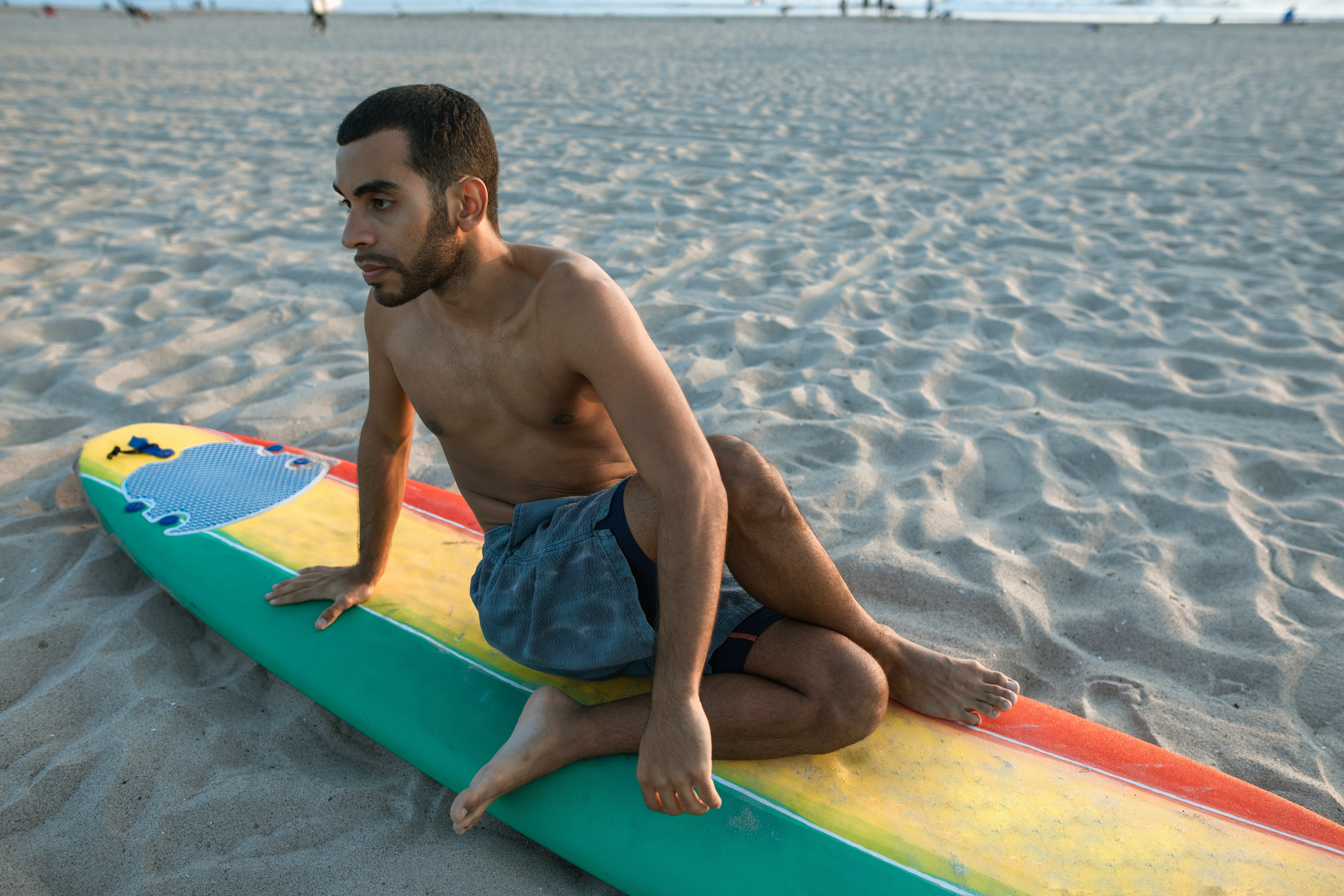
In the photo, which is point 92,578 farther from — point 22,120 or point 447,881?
point 22,120

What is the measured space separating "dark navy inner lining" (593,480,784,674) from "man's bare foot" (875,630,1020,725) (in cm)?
29

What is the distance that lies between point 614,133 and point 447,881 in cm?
717

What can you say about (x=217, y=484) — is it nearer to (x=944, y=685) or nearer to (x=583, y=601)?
(x=583, y=601)

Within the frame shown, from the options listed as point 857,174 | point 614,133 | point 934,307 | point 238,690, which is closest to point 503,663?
point 238,690

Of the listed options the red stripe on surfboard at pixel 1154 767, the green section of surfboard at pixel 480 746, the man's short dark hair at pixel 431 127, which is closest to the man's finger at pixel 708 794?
the green section of surfboard at pixel 480 746

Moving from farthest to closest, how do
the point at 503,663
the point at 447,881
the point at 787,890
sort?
the point at 503,663, the point at 447,881, the point at 787,890

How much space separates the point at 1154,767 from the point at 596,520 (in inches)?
46.0

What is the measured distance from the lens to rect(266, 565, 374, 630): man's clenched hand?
200 centimetres

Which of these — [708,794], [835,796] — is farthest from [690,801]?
[835,796]

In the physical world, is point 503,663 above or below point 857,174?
below

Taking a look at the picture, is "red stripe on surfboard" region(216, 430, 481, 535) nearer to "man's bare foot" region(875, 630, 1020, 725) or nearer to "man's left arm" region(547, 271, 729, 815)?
"man's left arm" region(547, 271, 729, 815)

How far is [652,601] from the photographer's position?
5.04 feet

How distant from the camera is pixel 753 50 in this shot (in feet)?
50.0

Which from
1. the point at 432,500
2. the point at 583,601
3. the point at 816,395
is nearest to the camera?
the point at 583,601
